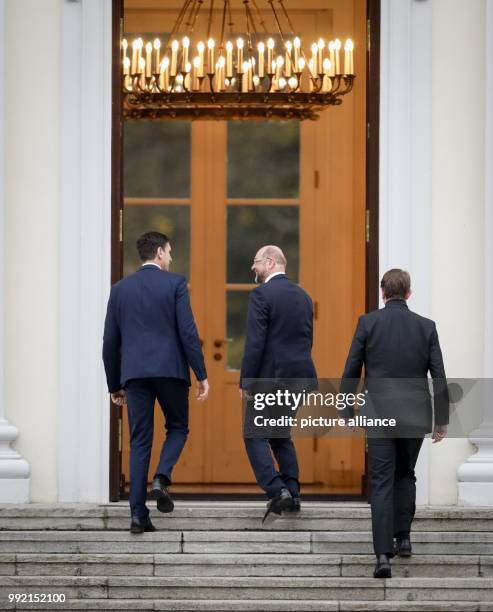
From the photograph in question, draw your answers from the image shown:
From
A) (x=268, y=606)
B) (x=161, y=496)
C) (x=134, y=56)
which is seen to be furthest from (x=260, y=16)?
(x=268, y=606)

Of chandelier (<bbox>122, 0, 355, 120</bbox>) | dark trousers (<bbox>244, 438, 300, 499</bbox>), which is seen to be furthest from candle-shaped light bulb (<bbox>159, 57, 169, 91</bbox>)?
dark trousers (<bbox>244, 438, 300, 499</bbox>)

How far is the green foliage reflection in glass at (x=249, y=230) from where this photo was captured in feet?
35.2

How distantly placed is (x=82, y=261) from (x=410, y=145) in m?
2.00

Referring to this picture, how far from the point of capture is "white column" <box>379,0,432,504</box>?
898 centimetres

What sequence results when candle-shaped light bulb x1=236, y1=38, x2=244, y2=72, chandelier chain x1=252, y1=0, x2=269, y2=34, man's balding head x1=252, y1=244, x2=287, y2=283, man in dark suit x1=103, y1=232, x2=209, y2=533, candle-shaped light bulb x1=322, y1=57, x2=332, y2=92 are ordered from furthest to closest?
chandelier chain x1=252, y1=0, x2=269, y2=34 → candle-shaped light bulb x1=322, y1=57, x2=332, y2=92 → candle-shaped light bulb x1=236, y1=38, x2=244, y2=72 → man's balding head x1=252, y1=244, x2=287, y2=283 → man in dark suit x1=103, y1=232, x2=209, y2=533

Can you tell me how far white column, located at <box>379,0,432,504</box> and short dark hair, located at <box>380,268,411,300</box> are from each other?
1019 mm

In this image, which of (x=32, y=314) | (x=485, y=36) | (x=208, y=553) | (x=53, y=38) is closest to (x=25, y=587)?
(x=208, y=553)

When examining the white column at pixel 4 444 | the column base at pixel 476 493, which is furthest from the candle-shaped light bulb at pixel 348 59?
the column base at pixel 476 493

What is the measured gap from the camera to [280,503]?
8297 mm

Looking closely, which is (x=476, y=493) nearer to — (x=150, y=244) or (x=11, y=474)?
(x=150, y=244)

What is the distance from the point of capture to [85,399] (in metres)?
8.99

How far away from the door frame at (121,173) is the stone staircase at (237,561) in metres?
0.57

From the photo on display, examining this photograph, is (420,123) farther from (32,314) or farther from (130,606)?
(130,606)

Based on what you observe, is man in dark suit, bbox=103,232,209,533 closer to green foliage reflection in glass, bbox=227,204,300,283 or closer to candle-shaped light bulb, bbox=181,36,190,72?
candle-shaped light bulb, bbox=181,36,190,72
